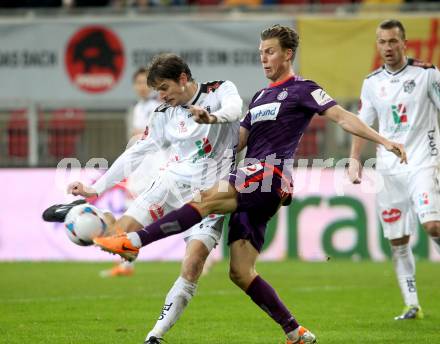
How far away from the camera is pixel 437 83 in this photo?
9.49 metres

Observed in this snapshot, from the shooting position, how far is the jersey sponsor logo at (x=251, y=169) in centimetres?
722

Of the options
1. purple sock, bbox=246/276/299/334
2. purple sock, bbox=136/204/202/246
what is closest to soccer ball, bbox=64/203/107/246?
purple sock, bbox=136/204/202/246

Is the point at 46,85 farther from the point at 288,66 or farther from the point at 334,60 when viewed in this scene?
the point at 288,66

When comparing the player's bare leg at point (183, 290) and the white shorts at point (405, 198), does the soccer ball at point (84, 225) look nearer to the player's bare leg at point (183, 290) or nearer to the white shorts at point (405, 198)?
the player's bare leg at point (183, 290)

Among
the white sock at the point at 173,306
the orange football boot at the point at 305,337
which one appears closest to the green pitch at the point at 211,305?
the orange football boot at the point at 305,337

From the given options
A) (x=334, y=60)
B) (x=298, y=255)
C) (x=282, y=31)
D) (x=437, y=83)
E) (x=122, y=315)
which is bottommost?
(x=298, y=255)

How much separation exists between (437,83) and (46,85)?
9.81 meters

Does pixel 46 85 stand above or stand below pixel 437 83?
below

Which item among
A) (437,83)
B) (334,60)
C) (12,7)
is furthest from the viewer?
(12,7)

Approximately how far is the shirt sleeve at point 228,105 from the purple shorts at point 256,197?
42cm

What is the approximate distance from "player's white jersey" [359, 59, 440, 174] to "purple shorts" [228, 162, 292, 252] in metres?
2.47

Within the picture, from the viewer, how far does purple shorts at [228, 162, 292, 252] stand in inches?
283

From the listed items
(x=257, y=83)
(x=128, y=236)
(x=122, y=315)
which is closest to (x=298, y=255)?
(x=257, y=83)

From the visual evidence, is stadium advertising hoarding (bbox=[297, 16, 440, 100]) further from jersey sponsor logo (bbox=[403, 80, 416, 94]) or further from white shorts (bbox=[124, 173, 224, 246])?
white shorts (bbox=[124, 173, 224, 246])
